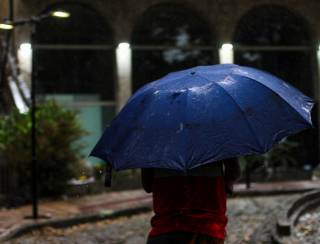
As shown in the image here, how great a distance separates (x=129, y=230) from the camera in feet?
35.8

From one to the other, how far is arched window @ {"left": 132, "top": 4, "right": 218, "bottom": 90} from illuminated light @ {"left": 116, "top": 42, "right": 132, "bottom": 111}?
38 cm

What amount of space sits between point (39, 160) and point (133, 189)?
3191 mm

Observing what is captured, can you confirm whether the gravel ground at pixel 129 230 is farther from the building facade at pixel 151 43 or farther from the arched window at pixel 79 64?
the building facade at pixel 151 43

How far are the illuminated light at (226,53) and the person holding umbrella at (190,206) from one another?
1686 centimetres

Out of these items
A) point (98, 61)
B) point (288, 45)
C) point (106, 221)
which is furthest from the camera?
point (288, 45)

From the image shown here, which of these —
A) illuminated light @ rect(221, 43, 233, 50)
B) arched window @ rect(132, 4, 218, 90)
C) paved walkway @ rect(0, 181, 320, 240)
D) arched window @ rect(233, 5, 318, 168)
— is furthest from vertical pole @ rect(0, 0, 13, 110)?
arched window @ rect(233, 5, 318, 168)

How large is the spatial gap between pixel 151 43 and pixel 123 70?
1258mm

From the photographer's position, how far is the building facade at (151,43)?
18984 millimetres

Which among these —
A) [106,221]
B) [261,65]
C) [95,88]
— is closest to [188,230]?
[106,221]

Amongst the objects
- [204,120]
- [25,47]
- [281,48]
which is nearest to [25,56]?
[25,47]

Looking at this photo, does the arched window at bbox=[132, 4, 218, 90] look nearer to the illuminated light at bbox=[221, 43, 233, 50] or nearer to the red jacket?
the illuminated light at bbox=[221, 43, 233, 50]

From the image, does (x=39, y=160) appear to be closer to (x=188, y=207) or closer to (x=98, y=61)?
(x=98, y=61)

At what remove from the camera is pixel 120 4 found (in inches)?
779

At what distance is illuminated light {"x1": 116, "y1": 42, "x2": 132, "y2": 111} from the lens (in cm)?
1955
